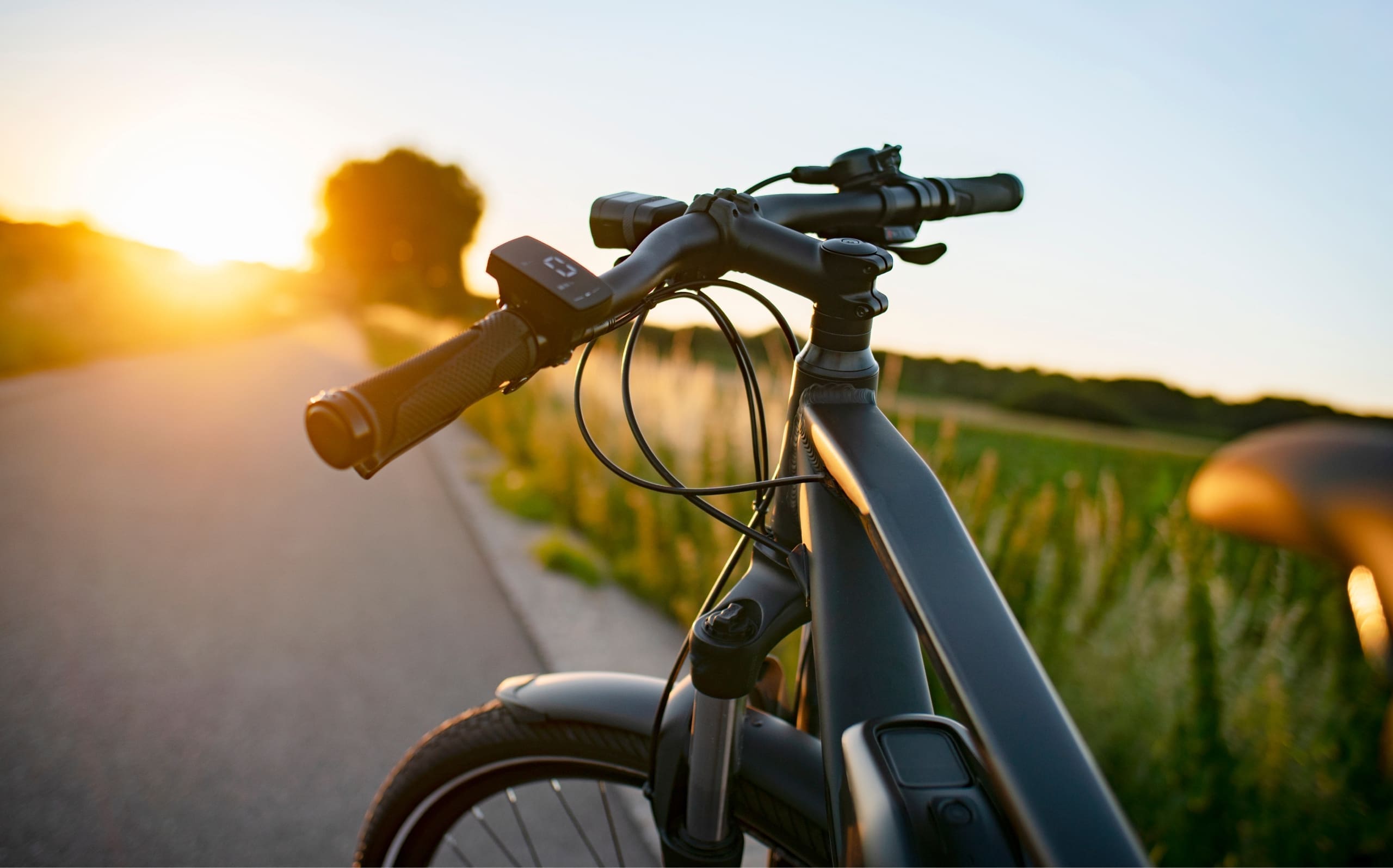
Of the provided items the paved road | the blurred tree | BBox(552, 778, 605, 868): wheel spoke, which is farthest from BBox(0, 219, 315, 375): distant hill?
the blurred tree

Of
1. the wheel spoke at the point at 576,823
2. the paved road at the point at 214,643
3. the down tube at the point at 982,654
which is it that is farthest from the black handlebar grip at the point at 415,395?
the paved road at the point at 214,643

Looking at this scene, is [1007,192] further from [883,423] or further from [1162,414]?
[1162,414]

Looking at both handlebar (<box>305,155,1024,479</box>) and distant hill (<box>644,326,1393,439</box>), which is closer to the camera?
handlebar (<box>305,155,1024,479</box>)

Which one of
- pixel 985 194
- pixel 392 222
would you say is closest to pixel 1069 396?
pixel 985 194

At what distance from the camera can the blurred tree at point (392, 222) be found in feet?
163

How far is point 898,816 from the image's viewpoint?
81cm

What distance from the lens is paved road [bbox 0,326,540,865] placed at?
259 cm

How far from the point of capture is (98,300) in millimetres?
15570

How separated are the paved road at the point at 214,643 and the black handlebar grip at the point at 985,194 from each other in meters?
2.81

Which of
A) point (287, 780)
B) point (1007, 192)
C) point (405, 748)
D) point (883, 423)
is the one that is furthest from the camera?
point (405, 748)

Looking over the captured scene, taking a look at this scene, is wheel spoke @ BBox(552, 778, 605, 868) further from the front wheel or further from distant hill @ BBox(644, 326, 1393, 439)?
distant hill @ BBox(644, 326, 1393, 439)

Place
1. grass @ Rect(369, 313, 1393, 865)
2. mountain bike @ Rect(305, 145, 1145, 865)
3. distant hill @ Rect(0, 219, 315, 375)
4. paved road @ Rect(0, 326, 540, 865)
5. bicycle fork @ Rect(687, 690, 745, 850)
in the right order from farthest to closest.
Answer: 1. distant hill @ Rect(0, 219, 315, 375)
2. paved road @ Rect(0, 326, 540, 865)
3. grass @ Rect(369, 313, 1393, 865)
4. bicycle fork @ Rect(687, 690, 745, 850)
5. mountain bike @ Rect(305, 145, 1145, 865)

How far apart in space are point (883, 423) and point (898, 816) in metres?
0.53

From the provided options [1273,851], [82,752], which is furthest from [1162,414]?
[82,752]
